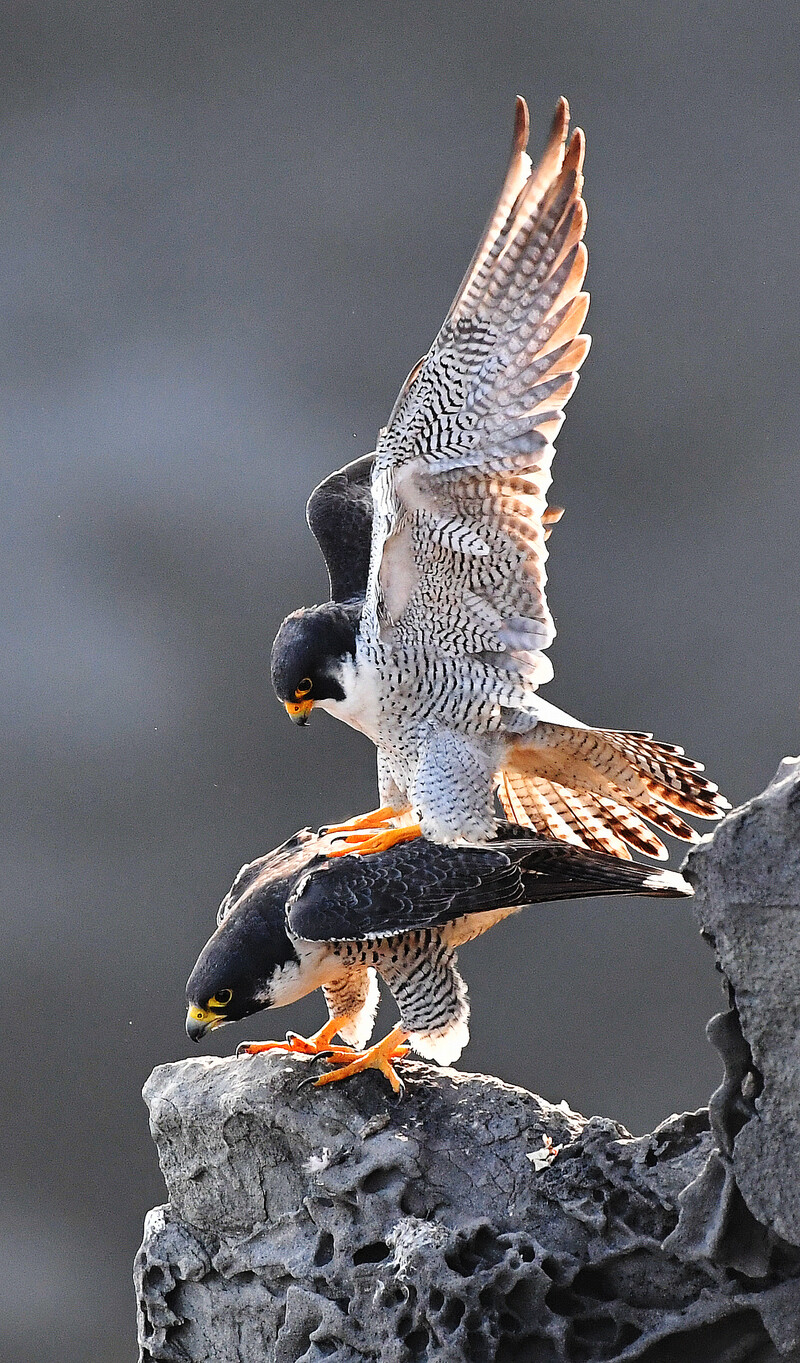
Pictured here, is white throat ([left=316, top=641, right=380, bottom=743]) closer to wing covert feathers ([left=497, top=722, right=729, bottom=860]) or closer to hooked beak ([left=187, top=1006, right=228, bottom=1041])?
wing covert feathers ([left=497, top=722, right=729, bottom=860])

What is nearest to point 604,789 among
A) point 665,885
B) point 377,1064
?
point 665,885

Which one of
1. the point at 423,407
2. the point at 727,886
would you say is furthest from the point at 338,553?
the point at 727,886

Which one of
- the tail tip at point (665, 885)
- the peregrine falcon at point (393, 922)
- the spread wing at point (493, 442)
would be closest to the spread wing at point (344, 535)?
the spread wing at point (493, 442)

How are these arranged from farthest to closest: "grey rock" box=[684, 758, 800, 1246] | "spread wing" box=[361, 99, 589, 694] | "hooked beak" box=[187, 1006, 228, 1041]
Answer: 1. "hooked beak" box=[187, 1006, 228, 1041]
2. "spread wing" box=[361, 99, 589, 694]
3. "grey rock" box=[684, 758, 800, 1246]

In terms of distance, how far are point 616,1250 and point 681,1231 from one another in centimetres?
13

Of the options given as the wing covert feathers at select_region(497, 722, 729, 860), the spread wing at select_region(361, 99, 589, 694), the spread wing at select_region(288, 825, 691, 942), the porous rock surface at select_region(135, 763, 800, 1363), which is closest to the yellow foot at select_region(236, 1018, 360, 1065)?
the porous rock surface at select_region(135, 763, 800, 1363)

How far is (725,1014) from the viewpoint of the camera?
5.02 feet

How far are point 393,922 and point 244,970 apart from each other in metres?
0.20

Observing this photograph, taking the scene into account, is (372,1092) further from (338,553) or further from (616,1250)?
(338,553)

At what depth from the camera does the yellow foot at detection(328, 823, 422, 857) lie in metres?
2.05

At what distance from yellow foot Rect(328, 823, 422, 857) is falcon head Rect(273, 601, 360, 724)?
0.18 meters

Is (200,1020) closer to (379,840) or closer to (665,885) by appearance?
(379,840)

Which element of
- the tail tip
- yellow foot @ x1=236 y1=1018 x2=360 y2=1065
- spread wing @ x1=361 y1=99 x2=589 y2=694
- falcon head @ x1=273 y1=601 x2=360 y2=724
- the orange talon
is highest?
spread wing @ x1=361 y1=99 x2=589 y2=694

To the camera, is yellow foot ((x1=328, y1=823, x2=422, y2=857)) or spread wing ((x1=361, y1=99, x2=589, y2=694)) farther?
yellow foot ((x1=328, y1=823, x2=422, y2=857))
